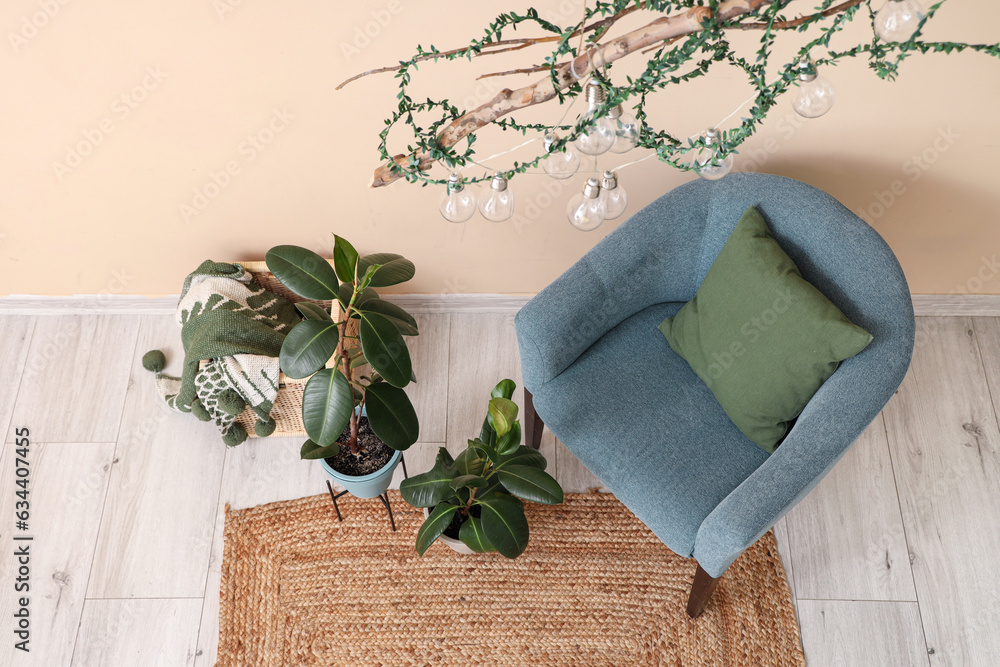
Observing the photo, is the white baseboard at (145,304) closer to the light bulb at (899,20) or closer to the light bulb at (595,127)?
the light bulb at (595,127)

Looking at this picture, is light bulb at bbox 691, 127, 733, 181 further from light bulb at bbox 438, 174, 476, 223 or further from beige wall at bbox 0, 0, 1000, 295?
→ beige wall at bbox 0, 0, 1000, 295

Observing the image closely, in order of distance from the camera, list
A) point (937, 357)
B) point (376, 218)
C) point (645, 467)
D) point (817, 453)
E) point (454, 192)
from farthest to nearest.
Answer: point (937, 357) < point (376, 218) < point (645, 467) < point (817, 453) < point (454, 192)

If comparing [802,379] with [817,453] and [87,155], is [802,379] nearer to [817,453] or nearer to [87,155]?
[817,453]

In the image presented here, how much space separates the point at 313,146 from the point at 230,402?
0.73 m

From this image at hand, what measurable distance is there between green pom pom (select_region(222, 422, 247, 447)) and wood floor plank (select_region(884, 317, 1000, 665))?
1.91 meters

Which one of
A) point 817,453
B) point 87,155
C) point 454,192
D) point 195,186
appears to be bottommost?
point 817,453

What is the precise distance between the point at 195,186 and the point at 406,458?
97cm

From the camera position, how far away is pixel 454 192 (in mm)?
1065

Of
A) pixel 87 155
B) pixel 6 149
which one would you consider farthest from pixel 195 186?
pixel 6 149

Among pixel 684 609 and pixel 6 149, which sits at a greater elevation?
pixel 6 149

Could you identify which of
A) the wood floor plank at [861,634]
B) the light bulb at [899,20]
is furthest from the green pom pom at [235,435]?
the light bulb at [899,20]

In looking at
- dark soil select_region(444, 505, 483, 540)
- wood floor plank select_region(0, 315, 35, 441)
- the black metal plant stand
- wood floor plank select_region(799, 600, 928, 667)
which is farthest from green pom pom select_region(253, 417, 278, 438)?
wood floor plank select_region(799, 600, 928, 667)

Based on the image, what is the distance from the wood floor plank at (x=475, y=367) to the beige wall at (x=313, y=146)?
119 mm

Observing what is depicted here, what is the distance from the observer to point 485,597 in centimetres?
189
